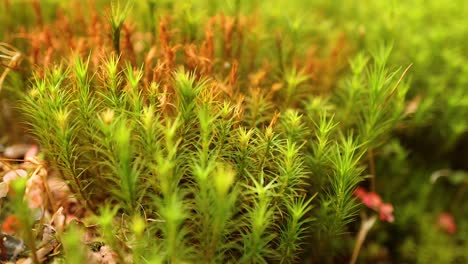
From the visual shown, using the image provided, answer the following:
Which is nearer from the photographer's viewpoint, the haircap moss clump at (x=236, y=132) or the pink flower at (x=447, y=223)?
the haircap moss clump at (x=236, y=132)

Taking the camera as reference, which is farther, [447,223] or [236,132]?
[447,223]

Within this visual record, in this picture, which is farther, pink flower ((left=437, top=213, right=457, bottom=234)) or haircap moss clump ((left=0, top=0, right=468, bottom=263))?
pink flower ((left=437, top=213, right=457, bottom=234))

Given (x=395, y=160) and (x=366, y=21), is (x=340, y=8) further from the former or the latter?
(x=395, y=160)

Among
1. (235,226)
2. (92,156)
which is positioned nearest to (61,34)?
(92,156)

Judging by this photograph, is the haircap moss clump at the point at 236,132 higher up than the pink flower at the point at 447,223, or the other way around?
the haircap moss clump at the point at 236,132

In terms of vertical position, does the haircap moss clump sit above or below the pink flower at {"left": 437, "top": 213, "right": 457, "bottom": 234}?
above

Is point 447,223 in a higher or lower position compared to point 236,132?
lower

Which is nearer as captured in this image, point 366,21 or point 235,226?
point 235,226

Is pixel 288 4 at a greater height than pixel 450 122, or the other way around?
pixel 288 4
